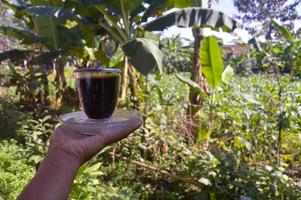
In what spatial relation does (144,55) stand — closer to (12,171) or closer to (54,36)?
(12,171)

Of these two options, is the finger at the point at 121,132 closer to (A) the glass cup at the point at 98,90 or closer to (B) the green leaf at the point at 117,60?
(A) the glass cup at the point at 98,90

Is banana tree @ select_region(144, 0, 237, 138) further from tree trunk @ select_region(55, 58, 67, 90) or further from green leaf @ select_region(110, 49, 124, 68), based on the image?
tree trunk @ select_region(55, 58, 67, 90)

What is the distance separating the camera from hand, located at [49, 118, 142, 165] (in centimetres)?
109

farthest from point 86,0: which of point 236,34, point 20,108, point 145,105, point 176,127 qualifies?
point 20,108

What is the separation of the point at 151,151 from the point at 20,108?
100 inches

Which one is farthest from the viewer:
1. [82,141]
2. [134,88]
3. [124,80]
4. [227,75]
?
[124,80]

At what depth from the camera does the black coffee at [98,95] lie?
56.6 inches

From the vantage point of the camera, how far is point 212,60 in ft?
11.1

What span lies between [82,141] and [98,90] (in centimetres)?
36

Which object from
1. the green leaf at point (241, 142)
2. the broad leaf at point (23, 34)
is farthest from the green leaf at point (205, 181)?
the broad leaf at point (23, 34)

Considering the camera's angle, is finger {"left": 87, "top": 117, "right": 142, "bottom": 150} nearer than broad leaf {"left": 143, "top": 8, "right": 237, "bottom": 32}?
Yes

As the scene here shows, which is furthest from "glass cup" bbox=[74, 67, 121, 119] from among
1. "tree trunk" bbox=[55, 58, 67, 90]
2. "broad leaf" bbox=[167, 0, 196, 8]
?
"tree trunk" bbox=[55, 58, 67, 90]

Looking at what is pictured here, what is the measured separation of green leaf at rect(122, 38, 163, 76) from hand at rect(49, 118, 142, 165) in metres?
1.80

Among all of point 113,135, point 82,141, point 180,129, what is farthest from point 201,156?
point 82,141
